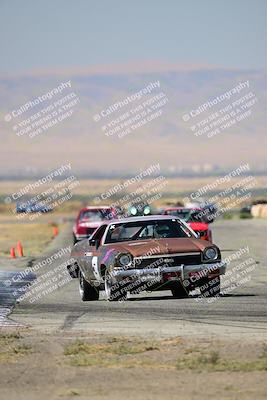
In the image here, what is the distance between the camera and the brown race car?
18438 mm

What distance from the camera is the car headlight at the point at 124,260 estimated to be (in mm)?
18516

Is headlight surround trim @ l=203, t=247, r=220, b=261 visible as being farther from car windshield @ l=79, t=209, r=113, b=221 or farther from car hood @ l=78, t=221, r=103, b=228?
car windshield @ l=79, t=209, r=113, b=221

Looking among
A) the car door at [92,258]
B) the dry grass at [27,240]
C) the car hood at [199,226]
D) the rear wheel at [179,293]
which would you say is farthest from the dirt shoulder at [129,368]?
the dry grass at [27,240]

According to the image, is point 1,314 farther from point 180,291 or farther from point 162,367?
point 162,367

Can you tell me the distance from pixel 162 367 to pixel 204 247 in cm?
718

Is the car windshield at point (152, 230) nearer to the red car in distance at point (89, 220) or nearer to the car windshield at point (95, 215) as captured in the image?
the red car in distance at point (89, 220)

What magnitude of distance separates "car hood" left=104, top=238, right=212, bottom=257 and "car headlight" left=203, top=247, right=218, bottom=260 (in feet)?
0.27

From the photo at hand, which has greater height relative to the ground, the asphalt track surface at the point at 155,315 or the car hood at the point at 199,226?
the asphalt track surface at the point at 155,315

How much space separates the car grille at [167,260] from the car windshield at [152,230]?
1107 mm

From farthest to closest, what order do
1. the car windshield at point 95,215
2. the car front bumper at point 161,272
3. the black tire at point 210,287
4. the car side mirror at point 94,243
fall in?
the car windshield at point 95,215
the car side mirror at point 94,243
the black tire at point 210,287
the car front bumper at point 161,272

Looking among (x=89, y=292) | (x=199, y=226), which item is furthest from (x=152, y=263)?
(x=199, y=226)

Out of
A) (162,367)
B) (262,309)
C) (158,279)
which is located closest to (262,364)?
(162,367)

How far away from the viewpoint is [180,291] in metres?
19.7

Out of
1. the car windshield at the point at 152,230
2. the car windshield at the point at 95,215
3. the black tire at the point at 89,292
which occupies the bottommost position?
the car windshield at the point at 95,215
